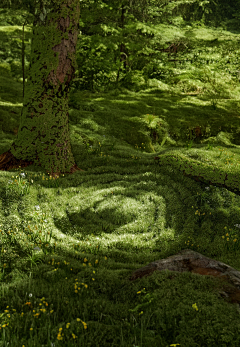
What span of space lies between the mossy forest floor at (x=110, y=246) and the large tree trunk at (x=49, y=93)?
0.51 meters

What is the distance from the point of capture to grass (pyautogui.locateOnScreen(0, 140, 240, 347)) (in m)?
2.96

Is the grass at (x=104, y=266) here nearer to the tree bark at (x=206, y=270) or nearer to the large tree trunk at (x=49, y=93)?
the tree bark at (x=206, y=270)

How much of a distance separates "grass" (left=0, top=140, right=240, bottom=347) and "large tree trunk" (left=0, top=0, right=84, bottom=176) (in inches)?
22.4

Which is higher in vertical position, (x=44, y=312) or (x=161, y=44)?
(x=161, y=44)

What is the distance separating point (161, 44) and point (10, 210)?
44.9 ft

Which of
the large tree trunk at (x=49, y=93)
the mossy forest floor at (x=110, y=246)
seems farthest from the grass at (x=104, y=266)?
the large tree trunk at (x=49, y=93)

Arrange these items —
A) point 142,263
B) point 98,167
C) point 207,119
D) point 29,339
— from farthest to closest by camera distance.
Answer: point 207,119
point 98,167
point 142,263
point 29,339

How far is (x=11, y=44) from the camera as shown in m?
19.3

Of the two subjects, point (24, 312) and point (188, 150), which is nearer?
point (24, 312)

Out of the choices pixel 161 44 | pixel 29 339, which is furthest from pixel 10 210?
pixel 161 44

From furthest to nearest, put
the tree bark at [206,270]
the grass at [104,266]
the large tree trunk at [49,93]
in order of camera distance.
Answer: the large tree trunk at [49,93]
the tree bark at [206,270]
the grass at [104,266]

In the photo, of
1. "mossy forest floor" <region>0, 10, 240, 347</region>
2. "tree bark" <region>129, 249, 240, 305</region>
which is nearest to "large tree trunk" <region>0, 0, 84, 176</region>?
"mossy forest floor" <region>0, 10, 240, 347</region>

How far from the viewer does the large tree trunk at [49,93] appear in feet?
22.6

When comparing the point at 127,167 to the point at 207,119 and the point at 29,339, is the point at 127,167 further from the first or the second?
the point at 207,119
